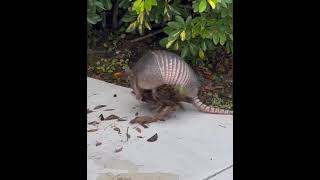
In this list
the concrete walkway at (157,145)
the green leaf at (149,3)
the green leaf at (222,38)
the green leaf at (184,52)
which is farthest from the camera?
the green leaf at (184,52)

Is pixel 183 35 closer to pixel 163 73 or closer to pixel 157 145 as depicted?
pixel 163 73

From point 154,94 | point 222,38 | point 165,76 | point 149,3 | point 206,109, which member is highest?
point 149,3

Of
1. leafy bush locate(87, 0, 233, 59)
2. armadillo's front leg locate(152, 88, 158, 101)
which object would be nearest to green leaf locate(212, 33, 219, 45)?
leafy bush locate(87, 0, 233, 59)

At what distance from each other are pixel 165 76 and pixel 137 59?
129 cm

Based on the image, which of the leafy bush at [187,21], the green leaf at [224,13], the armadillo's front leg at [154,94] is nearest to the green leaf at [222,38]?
the leafy bush at [187,21]

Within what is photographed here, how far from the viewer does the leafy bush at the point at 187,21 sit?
14.9 ft

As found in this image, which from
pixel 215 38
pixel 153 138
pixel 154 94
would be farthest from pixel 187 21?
pixel 153 138

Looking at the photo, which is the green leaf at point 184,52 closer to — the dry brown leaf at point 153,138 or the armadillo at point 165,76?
the armadillo at point 165,76

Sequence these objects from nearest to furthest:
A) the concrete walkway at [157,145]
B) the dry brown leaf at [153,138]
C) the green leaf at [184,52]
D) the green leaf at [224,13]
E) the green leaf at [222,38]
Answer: the concrete walkway at [157,145], the dry brown leaf at [153,138], the green leaf at [224,13], the green leaf at [222,38], the green leaf at [184,52]

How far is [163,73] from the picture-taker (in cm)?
436

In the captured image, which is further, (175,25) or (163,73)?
(175,25)
